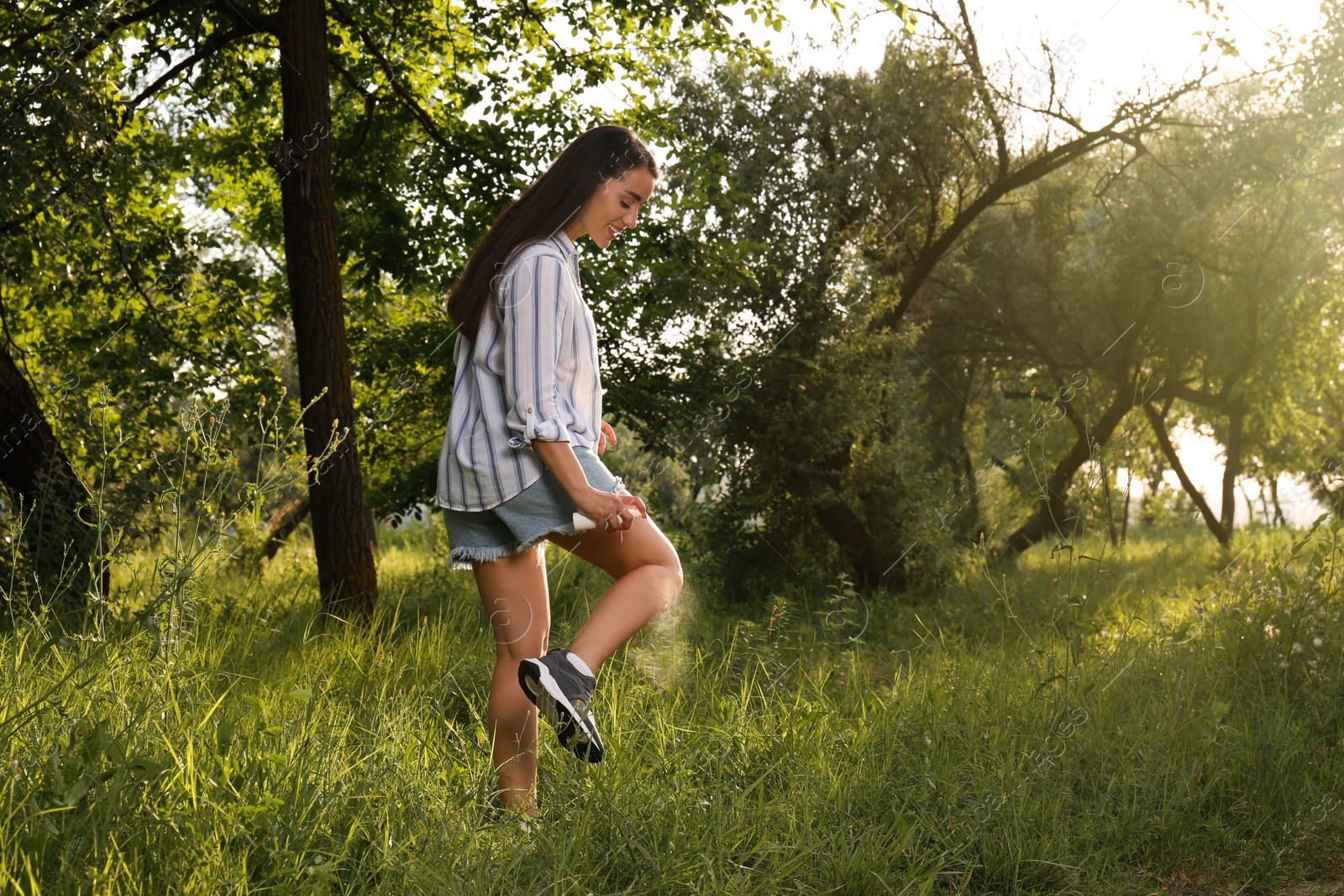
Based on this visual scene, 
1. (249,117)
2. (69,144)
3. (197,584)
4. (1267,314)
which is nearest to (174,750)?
(197,584)

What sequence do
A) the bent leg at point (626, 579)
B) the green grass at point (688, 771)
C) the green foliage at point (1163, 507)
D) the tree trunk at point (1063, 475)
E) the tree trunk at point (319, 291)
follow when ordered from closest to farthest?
1. the green grass at point (688, 771)
2. the bent leg at point (626, 579)
3. the tree trunk at point (319, 291)
4. the tree trunk at point (1063, 475)
5. the green foliage at point (1163, 507)

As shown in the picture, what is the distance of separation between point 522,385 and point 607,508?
0.39m

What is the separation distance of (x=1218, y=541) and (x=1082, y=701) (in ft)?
47.8

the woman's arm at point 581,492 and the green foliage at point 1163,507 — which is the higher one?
the woman's arm at point 581,492

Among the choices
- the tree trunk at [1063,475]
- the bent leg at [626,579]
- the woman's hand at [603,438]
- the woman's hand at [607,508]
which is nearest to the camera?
the woman's hand at [607,508]

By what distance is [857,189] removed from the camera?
491 inches

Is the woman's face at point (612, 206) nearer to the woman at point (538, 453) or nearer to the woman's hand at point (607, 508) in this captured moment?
the woman at point (538, 453)

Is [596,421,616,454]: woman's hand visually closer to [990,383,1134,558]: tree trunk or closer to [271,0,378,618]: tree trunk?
[271,0,378,618]: tree trunk

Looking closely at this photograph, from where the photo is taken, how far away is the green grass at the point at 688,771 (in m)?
2.39

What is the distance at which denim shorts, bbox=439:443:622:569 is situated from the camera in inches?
113

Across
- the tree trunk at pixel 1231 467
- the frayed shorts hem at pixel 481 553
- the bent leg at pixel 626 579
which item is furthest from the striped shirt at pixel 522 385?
the tree trunk at pixel 1231 467

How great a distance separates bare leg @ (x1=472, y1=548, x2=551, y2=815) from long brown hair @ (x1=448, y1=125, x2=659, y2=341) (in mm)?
704

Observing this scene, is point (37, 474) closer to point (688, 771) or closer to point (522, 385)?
point (522, 385)

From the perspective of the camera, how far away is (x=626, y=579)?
9.73ft
